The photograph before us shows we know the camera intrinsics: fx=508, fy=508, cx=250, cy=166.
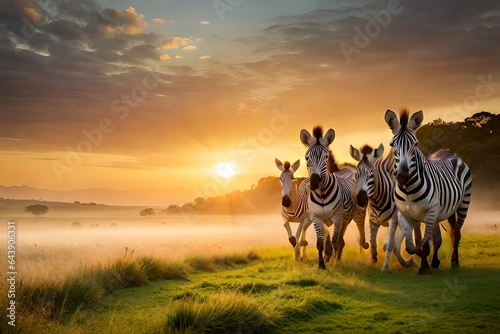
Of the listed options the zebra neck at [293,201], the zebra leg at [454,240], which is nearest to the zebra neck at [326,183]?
the zebra neck at [293,201]

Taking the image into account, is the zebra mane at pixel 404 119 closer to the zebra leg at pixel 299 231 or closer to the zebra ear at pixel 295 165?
the zebra ear at pixel 295 165

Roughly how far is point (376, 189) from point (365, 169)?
813 mm

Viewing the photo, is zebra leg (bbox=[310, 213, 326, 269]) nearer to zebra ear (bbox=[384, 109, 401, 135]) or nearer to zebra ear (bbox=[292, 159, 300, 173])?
zebra ear (bbox=[292, 159, 300, 173])

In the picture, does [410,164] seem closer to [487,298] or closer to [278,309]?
[487,298]

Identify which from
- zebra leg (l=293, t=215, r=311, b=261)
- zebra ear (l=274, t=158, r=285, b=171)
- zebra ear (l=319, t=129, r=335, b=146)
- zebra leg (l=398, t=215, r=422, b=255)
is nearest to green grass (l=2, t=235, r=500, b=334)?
zebra leg (l=398, t=215, r=422, b=255)

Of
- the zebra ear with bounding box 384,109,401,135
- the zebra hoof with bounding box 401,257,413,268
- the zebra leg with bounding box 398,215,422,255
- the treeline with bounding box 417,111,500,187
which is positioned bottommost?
the zebra hoof with bounding box 401,257,413,268

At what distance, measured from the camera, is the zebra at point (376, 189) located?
14594 millimetres

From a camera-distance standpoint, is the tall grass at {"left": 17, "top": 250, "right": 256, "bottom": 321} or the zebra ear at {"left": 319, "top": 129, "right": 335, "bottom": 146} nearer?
the tall grass at {"left": 17, "top": 250, "right": 256, "bottom": 321}

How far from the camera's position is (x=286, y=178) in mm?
16969

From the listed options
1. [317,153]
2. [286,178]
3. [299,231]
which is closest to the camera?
[317,153]

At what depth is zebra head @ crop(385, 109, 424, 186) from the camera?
1293 centimetres

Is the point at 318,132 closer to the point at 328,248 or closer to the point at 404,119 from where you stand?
the point at 404,119

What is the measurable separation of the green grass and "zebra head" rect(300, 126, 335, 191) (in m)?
2.60

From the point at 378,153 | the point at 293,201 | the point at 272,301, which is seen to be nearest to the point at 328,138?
the point at 378,153
